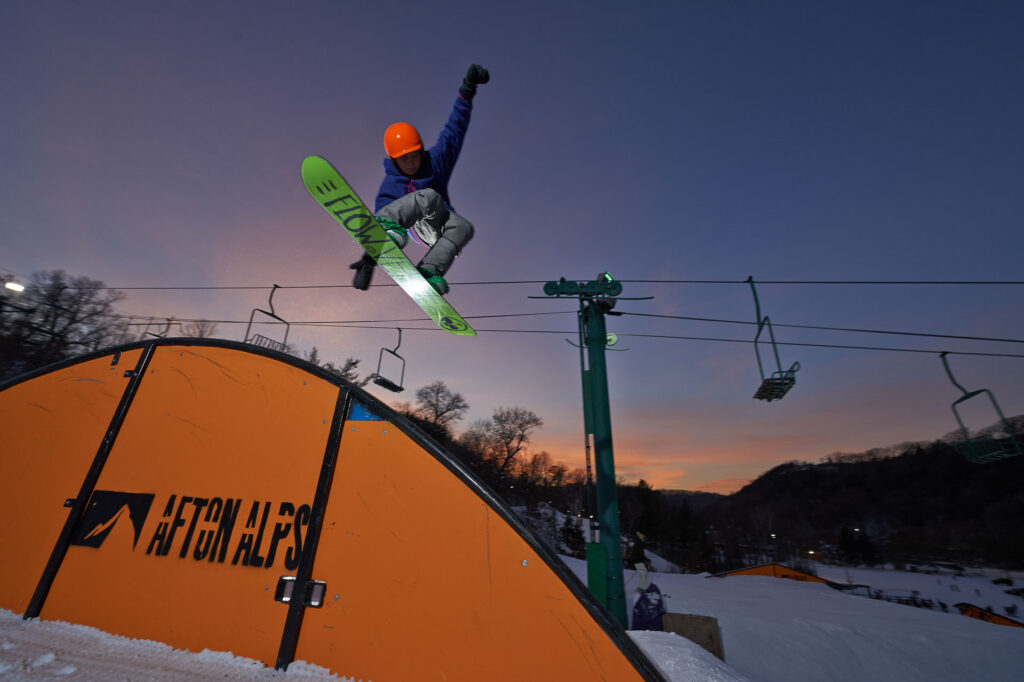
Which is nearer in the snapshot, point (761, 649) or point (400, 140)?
point (400, 140)

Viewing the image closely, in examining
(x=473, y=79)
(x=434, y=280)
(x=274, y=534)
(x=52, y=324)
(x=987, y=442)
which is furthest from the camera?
(x=52, y=324)

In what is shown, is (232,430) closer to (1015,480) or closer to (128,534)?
(128,534)

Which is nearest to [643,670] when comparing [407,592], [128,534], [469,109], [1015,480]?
[407,592]

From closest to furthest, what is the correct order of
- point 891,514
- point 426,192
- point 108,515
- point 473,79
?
point 108,515 < point 473,79 < point 426,192 < point 891,514

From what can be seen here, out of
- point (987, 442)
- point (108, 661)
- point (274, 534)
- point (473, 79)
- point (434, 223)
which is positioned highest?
point (473, 79)

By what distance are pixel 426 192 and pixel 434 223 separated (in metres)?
0.40

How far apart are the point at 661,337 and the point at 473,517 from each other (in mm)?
9485

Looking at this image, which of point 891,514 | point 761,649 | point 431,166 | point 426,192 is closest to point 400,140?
point 431,166

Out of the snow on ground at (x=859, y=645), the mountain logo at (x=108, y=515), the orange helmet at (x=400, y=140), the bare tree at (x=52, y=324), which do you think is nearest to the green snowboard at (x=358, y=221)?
the orange helmet at (x=400, y=140)

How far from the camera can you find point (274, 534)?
7.26 feet

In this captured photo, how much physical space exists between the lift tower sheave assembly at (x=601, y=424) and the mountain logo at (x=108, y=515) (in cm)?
571

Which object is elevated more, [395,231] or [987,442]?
[395,231]

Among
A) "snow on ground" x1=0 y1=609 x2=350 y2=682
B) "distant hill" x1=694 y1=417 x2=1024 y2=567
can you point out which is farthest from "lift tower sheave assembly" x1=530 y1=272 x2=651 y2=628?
"distant hill" x1=694 y1=417 x2=1024 y2=567

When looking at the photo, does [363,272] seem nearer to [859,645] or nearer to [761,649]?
[761,649]
